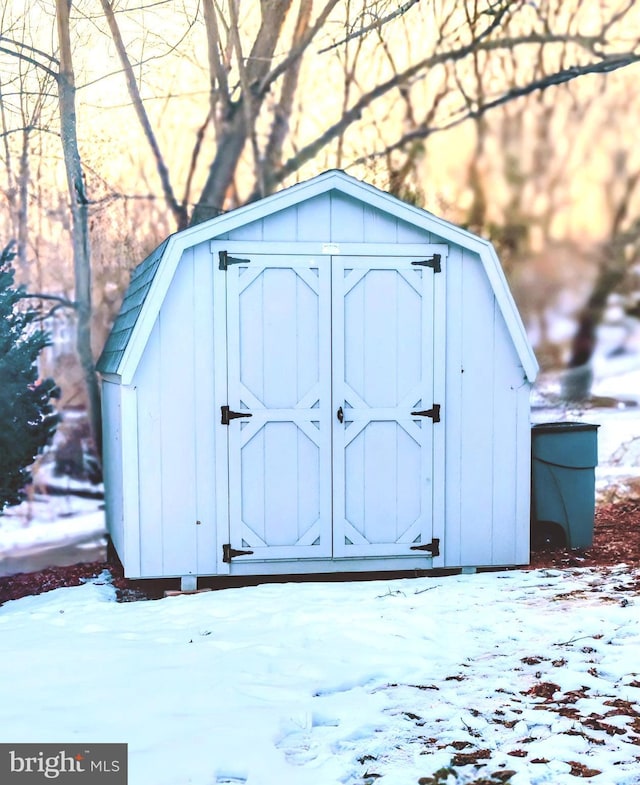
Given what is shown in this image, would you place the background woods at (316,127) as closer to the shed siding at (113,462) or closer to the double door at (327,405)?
the shed siding at (113,462)

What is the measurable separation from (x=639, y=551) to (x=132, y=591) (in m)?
4.52

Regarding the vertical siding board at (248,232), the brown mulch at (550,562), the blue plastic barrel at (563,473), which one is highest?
the vertical siding board at (248,232)

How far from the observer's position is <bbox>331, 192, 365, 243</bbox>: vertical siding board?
6.19 m

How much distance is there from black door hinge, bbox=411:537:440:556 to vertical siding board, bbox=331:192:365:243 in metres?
2.42

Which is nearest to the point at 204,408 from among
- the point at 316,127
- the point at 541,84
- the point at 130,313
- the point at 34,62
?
the point at 130,313

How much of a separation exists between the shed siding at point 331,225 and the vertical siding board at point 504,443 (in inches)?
40.6

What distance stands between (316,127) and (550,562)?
6.85 m

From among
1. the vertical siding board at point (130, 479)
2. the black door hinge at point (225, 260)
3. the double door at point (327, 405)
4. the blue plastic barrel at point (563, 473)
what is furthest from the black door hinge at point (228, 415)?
the blue plastic barrel at point (563, 473)

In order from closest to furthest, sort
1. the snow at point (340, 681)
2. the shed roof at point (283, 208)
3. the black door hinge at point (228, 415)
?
the snow at point (340, 681) < the shed roof at point (283, 208) < the black door hinge at point (228, 415)

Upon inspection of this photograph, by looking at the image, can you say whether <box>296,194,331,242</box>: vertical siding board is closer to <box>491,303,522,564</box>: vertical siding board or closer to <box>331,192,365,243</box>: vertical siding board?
<box>331,192,365,243</box>: vertical siding board

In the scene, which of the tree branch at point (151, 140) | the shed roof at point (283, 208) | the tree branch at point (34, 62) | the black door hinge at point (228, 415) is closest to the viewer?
the shed roof at point (283, 208)

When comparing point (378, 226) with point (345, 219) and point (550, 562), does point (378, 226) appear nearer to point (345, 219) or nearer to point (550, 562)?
point (345, 219)

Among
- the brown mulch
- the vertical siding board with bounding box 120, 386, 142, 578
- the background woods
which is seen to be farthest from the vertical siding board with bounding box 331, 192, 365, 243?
the background woods

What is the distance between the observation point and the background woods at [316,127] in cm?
998
